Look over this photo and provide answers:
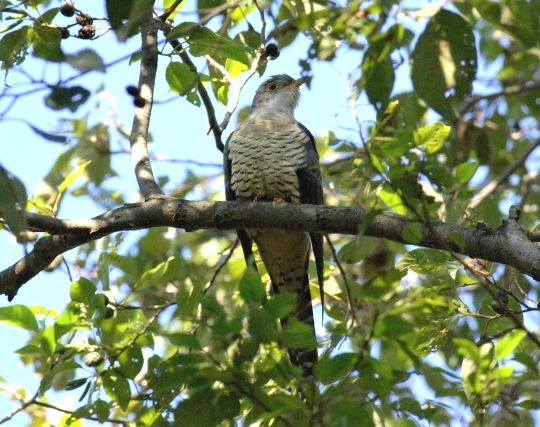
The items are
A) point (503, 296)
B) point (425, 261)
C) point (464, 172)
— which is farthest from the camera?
point (425, 261)

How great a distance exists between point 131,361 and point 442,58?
1.91 meters

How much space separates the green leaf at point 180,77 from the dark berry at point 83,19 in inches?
19.7

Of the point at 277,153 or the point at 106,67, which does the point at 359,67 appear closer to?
the point at 106,67

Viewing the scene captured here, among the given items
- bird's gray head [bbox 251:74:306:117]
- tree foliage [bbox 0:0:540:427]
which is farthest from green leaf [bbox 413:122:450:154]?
bird's gray head [bbox 251:74:306:117]

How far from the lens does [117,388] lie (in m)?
3.41

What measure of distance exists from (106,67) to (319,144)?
14.7ft

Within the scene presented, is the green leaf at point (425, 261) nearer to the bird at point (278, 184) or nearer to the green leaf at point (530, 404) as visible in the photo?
the green leaf at point (530, 404)

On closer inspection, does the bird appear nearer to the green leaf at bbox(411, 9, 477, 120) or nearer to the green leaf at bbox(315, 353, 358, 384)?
the green leaf at bbox(315, 353, 358, 384)

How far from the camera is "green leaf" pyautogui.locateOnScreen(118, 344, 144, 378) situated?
11.2 feet

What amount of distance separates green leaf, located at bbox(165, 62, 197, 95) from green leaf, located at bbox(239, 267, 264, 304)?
57.5 inches

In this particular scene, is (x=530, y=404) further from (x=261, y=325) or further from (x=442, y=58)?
(x=442, y=58)

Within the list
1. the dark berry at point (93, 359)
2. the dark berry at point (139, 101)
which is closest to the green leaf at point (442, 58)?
the dark berry at point (139, 101)

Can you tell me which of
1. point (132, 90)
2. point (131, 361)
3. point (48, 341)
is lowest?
point (131, 361)

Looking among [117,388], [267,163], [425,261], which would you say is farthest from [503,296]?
[267,163]
